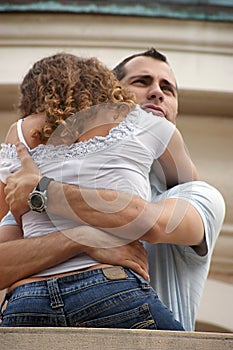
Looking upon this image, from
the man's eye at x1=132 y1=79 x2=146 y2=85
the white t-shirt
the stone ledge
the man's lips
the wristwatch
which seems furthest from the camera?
the man's eye at x1=132 y1=79 x2=146 y2=85

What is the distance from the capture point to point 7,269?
3230 millimetres

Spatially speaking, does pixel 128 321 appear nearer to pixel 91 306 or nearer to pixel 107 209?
pixel 91 306

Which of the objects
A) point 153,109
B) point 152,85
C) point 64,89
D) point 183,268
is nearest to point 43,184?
point 64,89

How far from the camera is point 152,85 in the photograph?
417 centimetres

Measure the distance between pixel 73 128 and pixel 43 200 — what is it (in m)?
0.23

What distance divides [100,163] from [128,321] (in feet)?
1.59

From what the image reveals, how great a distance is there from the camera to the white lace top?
327cm

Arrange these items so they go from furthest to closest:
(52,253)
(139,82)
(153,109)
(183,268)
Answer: (139,82)
(153,109)
(183,268)
(52,253)

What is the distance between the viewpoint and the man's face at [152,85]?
163 inches

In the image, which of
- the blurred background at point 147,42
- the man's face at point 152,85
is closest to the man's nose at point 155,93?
the man's face at point 152,85

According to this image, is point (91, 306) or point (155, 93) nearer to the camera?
point (91, 306)

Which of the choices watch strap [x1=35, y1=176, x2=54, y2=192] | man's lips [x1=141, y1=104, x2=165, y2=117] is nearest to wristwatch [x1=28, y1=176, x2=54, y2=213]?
watch strap [x1=35, y1=176, x2=54, y2=192]

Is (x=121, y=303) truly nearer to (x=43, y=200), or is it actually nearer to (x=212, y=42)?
(x=43, y=200)

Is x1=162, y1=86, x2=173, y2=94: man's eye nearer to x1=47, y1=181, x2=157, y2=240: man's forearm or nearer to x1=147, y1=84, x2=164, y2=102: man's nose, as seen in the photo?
x1=147, y1=84, x2=164, y2=102: man's nose
